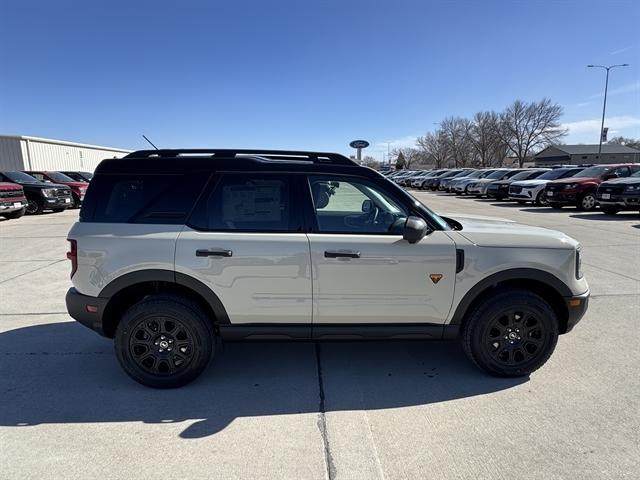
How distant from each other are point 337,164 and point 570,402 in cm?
256

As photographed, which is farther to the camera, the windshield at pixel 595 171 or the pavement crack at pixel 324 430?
the windshield at pixel 595 171

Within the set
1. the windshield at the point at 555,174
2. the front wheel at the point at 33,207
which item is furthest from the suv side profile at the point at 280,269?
the windshield at the point at 555,174

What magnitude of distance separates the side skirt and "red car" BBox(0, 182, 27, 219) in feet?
46.2

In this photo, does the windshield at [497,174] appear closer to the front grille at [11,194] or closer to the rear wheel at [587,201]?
the rear wheel at [587,201]

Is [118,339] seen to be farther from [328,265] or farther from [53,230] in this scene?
[53,230]

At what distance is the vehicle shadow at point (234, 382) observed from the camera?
2773mm

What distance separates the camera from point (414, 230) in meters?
2.84

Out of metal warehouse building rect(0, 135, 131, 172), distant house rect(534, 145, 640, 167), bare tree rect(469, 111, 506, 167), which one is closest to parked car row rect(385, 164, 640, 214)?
metal warehouse building rect(0, 135, 131, 172)

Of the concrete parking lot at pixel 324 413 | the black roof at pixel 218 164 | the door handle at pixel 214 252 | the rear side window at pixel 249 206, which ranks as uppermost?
the black roof at pixel 218 164

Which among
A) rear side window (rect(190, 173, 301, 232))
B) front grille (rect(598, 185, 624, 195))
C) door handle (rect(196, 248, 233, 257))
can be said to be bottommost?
front grille (rect(598, 185, 624, 195))

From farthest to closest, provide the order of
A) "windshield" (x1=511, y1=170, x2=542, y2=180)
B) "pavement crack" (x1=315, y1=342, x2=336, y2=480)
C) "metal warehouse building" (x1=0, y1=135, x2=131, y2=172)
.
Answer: "metal warehouse building" (x1=0, y1=135, x2=131, y2=172) < "windshield" (x1=511, y1=170, x2=542, y2=180) < "pavement crack" (x1=315, y1=342, x2=336, y2=480)

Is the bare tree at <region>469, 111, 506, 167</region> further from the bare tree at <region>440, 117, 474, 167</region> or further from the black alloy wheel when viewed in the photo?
the black alloy wheel

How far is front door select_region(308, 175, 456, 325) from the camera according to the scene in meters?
2.96

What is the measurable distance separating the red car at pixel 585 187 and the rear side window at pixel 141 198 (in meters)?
16.9
